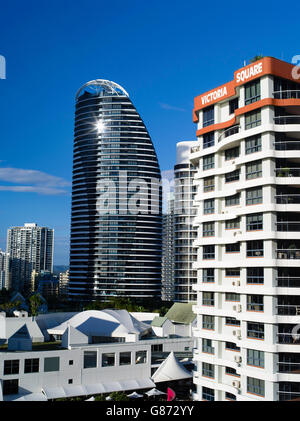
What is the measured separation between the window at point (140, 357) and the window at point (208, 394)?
50.0 ft

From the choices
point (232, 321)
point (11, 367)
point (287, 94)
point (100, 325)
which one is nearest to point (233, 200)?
point (287, 94)

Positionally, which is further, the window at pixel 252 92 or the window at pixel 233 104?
the window at pixel 233 104

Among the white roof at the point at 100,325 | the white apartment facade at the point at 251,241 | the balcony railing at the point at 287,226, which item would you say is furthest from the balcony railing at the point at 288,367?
the white roof at the point at 100,325

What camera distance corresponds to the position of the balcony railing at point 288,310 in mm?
25125

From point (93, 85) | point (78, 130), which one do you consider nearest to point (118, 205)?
point (78, 130)

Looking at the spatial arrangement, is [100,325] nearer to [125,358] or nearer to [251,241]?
[125,358]

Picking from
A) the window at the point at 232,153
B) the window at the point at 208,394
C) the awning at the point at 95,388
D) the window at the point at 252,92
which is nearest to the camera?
the window at the point at 252,92

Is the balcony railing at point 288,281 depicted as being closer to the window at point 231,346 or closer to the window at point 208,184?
the window at point 231,346

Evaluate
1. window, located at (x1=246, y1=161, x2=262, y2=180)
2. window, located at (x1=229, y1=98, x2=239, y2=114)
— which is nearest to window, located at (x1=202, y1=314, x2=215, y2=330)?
window, located at (x1=246, y1=161, x2=262, y2=180)

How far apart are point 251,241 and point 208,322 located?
717 centimetres

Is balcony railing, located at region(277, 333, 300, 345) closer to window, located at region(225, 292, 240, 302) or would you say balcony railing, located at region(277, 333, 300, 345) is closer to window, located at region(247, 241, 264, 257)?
window, located at region(225, 292, 240, 302)

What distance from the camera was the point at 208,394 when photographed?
2980 centimetres

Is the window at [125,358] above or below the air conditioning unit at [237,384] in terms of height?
below

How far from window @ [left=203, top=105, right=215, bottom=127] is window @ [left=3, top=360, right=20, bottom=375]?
2502cm
